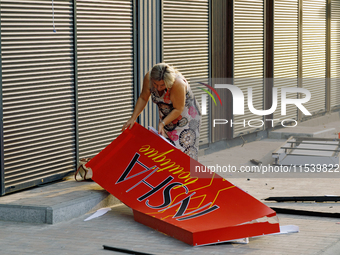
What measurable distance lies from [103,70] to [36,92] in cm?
150

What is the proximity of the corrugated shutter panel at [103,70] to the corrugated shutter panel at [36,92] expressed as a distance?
0.26 m

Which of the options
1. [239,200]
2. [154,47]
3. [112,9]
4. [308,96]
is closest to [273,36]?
[308,96]

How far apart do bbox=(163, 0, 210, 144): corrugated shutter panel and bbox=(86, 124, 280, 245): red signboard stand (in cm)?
367

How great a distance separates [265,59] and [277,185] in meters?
5.90

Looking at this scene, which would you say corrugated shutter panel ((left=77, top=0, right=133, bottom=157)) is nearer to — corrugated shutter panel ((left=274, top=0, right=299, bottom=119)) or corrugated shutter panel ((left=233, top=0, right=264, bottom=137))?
corrugated shutter panel ((left=233, top=0, right=264, bottom=137))

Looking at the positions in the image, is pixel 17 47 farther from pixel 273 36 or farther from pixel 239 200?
pixel 273 36

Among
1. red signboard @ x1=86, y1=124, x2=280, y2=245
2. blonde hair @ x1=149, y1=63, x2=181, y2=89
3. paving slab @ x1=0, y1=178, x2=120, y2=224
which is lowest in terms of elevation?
paving slab @ x1=0, y1=178, x2=120, y2=224

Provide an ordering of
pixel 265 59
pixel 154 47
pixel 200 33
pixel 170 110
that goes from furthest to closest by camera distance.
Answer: pixel 265 59 < pixel 200 33 < pixel 154 47 < pixel 170 110

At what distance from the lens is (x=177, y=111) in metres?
6.61

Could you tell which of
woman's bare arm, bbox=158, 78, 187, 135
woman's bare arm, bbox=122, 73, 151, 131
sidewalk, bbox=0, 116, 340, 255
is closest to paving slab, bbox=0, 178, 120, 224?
sidewalk, bbox=0, 116, 340, 255

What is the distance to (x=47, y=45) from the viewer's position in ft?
25.0

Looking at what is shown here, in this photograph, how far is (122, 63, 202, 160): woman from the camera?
21.4 ft

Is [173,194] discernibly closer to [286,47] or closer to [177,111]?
[177,111]

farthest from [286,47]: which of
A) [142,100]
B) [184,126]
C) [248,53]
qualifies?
[184,126]
